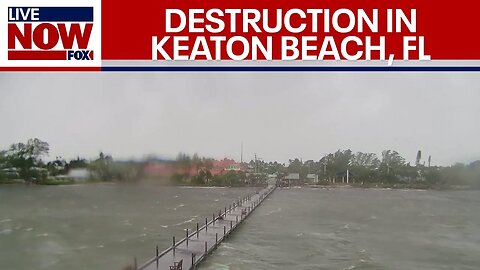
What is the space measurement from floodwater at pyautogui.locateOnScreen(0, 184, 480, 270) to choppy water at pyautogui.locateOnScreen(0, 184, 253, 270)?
2 cm

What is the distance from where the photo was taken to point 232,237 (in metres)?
9.39

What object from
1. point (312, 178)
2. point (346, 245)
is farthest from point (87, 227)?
point (312, 178)

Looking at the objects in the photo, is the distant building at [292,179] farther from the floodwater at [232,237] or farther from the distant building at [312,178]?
the floodwater at [232,237]

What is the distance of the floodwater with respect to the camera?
7230 mm

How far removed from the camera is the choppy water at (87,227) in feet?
19.0

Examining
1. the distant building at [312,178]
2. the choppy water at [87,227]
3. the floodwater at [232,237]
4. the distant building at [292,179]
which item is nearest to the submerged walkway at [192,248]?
the floodwater at [232,237]

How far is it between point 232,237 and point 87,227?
4.93 metres

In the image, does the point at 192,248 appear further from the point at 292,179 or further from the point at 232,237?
the point at 292,179

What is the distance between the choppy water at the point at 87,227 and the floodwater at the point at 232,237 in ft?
0.07

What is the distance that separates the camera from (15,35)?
7.67 feet

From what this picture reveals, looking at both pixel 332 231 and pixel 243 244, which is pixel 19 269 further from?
pixel 332 231

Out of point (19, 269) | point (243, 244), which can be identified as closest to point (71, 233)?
point (19, 269)

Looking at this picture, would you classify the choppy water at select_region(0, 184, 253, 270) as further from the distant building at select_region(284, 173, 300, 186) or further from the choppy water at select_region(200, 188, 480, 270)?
the distant building at select_region(284, 173, 300, 186)

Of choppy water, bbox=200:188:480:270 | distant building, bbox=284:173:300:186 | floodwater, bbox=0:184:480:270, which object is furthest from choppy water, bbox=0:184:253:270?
distant building, bbox=284:173:300:186
